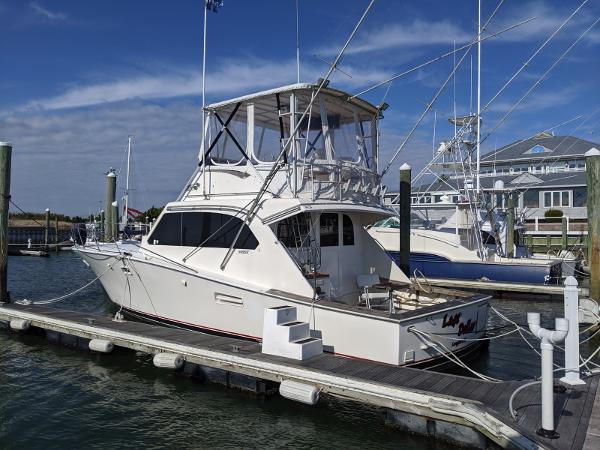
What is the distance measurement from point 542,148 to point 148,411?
140ft

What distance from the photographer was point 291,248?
9781mm

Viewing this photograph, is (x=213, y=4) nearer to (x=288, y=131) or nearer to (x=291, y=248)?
(x=288, y=131)

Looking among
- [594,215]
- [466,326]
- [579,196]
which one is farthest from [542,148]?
[466,326]

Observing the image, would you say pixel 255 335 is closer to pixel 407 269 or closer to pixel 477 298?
pixel 477 298

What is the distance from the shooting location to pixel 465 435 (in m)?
6.03

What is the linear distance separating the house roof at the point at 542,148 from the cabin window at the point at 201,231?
34.3 meters

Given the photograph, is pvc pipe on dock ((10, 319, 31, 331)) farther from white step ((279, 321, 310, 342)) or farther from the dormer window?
the dormer window

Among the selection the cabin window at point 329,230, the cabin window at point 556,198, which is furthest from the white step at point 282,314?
the cabin window at point 556,198

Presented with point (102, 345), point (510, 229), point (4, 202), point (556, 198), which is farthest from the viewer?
point (556, 198)

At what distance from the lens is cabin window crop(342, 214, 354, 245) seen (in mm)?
10758

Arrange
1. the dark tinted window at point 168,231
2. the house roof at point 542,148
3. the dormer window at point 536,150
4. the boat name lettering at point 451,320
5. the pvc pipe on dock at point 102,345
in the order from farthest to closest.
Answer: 1. the dormer window at point 536,150
2. the house roof at point 542,148
3. the dark tinted window at point 168,231
4. the pvc pipe on dock at point 102,345
5. the boat name lettering at point 451,320

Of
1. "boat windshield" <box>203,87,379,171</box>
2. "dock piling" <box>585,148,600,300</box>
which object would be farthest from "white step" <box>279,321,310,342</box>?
"dock piling" <box>585,148,600,300</box>

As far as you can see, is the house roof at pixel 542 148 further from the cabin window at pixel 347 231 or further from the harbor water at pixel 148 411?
the harbor water at pixel 148 411

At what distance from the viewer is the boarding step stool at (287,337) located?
770 centimetres
